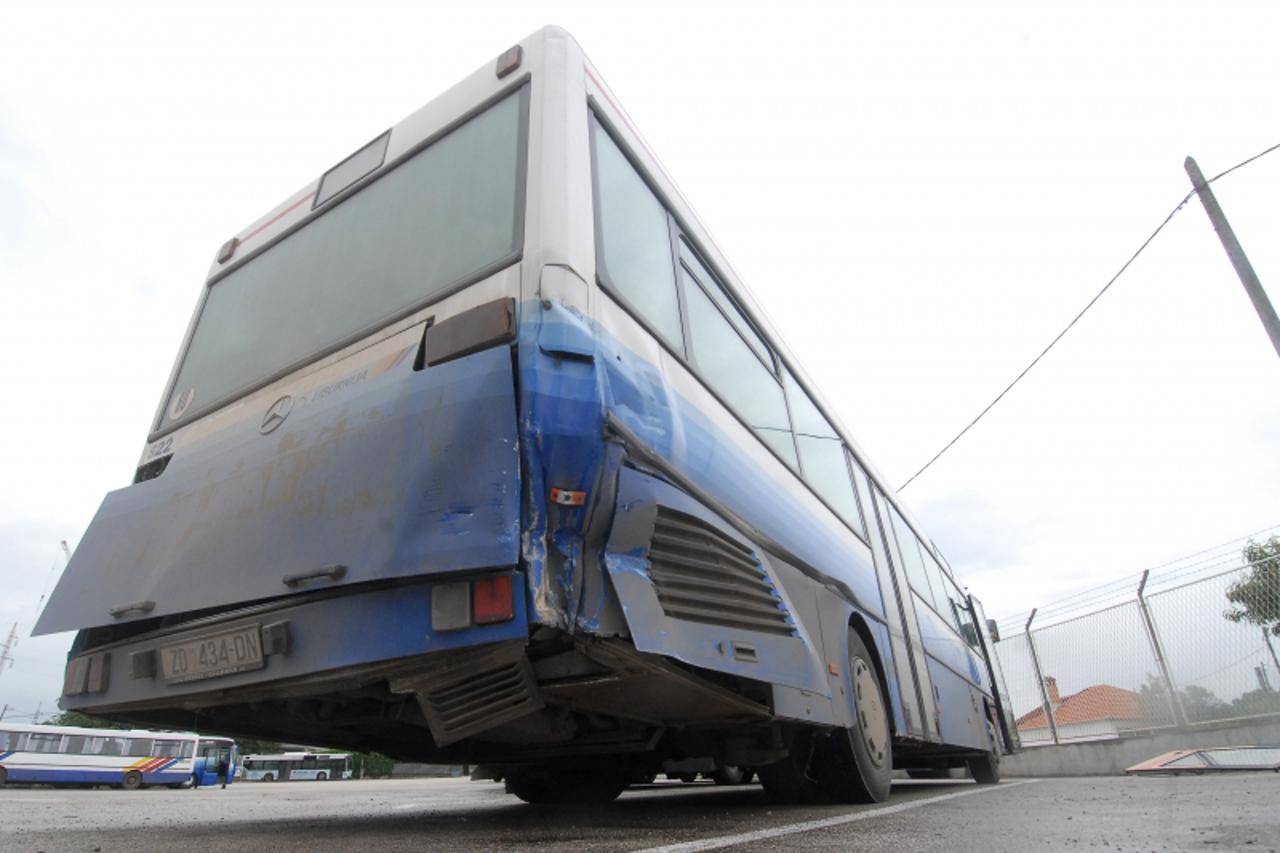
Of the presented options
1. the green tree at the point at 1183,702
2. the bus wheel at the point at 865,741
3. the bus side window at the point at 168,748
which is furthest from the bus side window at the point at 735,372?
the bus side window at the point at 168,748

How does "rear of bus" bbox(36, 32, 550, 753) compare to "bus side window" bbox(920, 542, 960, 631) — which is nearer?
"rear of bus" bbox(36, 32, 550, 753)

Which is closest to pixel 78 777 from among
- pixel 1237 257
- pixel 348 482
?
pixel 348 482

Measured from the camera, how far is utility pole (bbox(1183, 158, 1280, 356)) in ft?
26.1

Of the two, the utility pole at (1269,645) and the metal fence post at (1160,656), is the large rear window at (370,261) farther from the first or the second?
the metal fence post at (1160,656)

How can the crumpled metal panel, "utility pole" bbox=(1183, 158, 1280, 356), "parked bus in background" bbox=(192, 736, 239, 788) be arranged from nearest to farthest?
the crumpled metal panel, "utility pole" bbox=(1183, 158, 1280, 356), "parked bus in background" bbox=(192, 736, 239, 788)

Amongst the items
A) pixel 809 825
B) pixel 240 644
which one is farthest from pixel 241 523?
pixel 809 825

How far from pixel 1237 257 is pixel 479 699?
975 centimetres

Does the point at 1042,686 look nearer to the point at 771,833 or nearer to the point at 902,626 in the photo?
the point at 902,626

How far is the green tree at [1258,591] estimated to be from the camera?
895cm

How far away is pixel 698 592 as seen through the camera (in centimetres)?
245

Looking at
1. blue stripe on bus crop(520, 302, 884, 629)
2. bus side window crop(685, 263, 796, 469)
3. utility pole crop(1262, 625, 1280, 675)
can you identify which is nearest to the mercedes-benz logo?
blue stripe on bus crop(520, 302, 884, 629)

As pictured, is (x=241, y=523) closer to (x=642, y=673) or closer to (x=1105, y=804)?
(x=642, y=673)

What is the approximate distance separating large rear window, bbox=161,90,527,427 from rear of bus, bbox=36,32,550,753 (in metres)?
0.01

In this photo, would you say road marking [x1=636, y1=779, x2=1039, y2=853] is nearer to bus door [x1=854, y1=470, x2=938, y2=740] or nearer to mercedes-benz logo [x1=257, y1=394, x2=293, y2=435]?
bus door [x1=854, y1=470, x2=938, y2=740]
